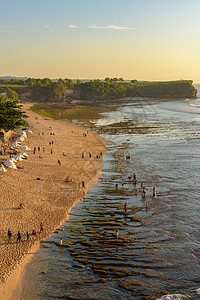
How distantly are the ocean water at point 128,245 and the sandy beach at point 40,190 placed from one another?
4.27ft

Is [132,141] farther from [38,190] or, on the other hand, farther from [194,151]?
[38,190]

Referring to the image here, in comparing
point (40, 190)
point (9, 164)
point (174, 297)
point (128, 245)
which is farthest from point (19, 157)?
point (174, 297)

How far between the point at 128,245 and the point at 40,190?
50.8ft

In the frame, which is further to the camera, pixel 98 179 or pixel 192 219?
pixel 98 179

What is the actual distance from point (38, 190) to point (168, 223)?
16425mm

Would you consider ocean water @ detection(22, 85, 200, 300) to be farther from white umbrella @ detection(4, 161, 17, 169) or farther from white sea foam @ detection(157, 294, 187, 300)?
white umbrella @ detection(4, 161, 17, 169)

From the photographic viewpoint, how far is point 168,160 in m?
51.3

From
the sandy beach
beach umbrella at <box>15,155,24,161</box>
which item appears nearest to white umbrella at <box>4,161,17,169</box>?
the sandy beach

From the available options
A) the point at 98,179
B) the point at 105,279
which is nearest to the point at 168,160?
the point at 98,179

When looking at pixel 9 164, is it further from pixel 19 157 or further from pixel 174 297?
pixel 174 297

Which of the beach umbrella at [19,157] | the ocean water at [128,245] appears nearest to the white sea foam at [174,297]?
the ocean water at [128,245]

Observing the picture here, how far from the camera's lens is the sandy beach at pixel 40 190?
23.5 m

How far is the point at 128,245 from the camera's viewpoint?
24.3 metres

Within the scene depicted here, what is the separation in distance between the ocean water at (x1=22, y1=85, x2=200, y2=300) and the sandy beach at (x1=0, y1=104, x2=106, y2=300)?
1302 millimetres
